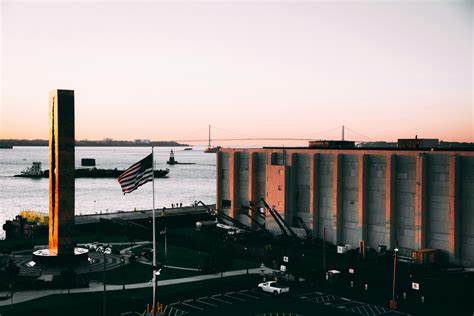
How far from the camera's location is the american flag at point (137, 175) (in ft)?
→ 137

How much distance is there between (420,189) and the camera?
6494 cm

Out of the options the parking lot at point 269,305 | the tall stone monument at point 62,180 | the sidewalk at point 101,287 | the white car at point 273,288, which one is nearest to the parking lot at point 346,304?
the parking lot at point 269,305

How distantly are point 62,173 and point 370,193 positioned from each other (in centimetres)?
3826

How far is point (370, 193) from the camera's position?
71312mm

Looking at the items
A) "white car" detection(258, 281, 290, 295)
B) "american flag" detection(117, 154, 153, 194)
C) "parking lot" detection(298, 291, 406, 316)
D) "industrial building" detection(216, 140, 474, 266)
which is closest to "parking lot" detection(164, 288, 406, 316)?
"parking lot" detection(298, 291, 406, 316)

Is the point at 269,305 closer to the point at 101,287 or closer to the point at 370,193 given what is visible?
the point at 101,287

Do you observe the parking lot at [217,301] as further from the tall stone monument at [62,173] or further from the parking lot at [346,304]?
the tall stone monument at [62,173]

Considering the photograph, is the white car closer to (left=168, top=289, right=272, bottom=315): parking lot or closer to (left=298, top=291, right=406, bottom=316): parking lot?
(left=168, top=289, right=272, bottom=315): parking lot

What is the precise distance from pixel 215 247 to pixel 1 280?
27.3 m

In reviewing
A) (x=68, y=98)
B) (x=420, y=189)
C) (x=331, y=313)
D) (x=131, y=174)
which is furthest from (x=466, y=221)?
(x=68, y=98)

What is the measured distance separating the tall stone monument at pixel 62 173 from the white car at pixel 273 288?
23.4 meters

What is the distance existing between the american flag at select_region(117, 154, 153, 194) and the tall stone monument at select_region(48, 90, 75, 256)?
72.8 feet

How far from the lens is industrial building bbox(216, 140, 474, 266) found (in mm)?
62375

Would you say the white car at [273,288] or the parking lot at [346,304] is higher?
the white car at [273,288]
